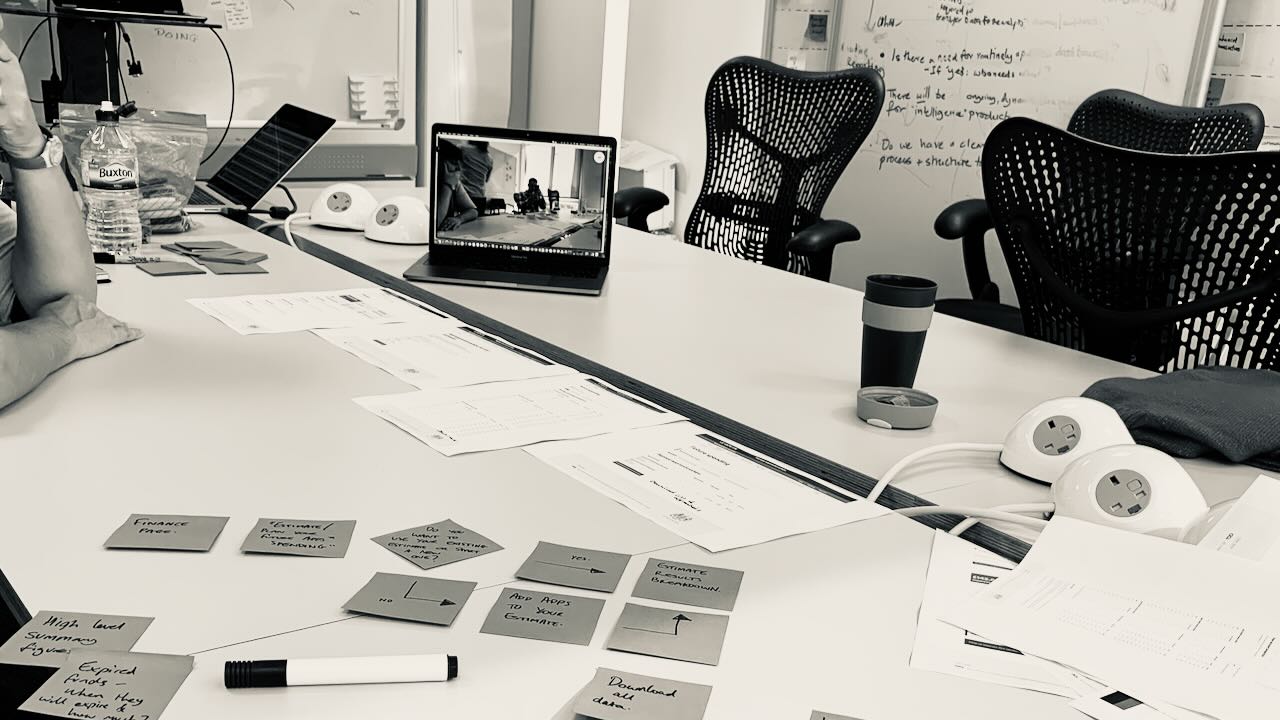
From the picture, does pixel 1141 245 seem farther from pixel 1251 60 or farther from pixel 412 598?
pixel 1251 60

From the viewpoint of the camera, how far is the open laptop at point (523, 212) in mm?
1814

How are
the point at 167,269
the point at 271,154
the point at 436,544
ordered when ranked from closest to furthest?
1. the point at 436,544
2. the point at 167,269
3. the point at 271,154

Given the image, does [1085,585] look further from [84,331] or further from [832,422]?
[84,331]

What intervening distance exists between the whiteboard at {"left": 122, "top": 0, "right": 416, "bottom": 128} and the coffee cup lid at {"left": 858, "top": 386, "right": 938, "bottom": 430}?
262 cm

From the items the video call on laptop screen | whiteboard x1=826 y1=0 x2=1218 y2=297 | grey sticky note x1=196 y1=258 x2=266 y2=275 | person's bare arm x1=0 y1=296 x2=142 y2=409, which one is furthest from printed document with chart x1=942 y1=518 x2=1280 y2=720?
whiteboard x1=826 y1=0 x2=1218 y2=297

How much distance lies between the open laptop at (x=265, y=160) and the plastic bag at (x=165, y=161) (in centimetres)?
19

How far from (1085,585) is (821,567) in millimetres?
205

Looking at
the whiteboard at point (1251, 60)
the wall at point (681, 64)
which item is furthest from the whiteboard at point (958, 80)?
the wall at point (681, 64)

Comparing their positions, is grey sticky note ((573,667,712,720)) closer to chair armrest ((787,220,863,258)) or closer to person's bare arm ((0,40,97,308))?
person's bare arm ((0,40,97,308))

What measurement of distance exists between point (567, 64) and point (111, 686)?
3.58 metres

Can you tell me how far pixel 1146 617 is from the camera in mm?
806

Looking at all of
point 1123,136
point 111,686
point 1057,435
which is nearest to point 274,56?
point 1123,136

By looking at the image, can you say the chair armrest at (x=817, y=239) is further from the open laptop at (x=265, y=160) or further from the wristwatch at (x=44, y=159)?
the wristwatch at (x=44, y=159)

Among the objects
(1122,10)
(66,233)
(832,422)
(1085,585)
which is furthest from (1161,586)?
(1122,10)
